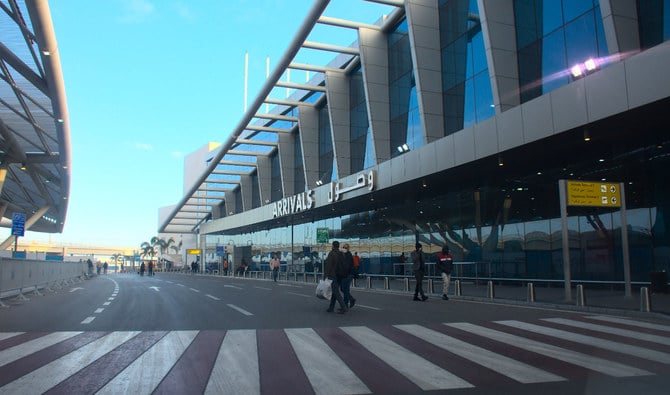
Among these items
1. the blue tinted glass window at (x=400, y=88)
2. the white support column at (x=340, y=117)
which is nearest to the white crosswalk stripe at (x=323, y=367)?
the blue tinted glass window at (x=400, y=88)

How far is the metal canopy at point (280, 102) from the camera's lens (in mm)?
25891

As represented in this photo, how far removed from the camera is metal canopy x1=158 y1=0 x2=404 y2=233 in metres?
25.9

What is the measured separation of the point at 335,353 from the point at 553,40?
16734 millimetres

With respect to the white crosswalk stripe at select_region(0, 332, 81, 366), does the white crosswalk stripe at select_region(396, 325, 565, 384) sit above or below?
below

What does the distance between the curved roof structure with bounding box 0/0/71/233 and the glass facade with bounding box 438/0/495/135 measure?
55.6ft

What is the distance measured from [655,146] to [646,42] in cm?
446

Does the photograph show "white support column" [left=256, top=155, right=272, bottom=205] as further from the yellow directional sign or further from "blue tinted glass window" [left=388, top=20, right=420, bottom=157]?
the yellow directional sign

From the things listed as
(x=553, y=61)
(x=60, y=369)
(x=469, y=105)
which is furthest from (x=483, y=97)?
(x=60, y=369)

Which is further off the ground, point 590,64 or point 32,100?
point 32,100

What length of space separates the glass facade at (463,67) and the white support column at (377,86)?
461 cm

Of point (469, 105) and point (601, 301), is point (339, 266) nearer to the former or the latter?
point (601, 301)

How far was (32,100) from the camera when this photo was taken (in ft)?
79.3

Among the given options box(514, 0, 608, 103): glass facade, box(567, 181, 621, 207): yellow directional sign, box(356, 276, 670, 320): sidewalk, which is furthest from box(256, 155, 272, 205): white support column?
box(567, 181, 621, 207): yellow directional sign

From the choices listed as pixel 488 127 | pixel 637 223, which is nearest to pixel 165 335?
pixel 488 127
